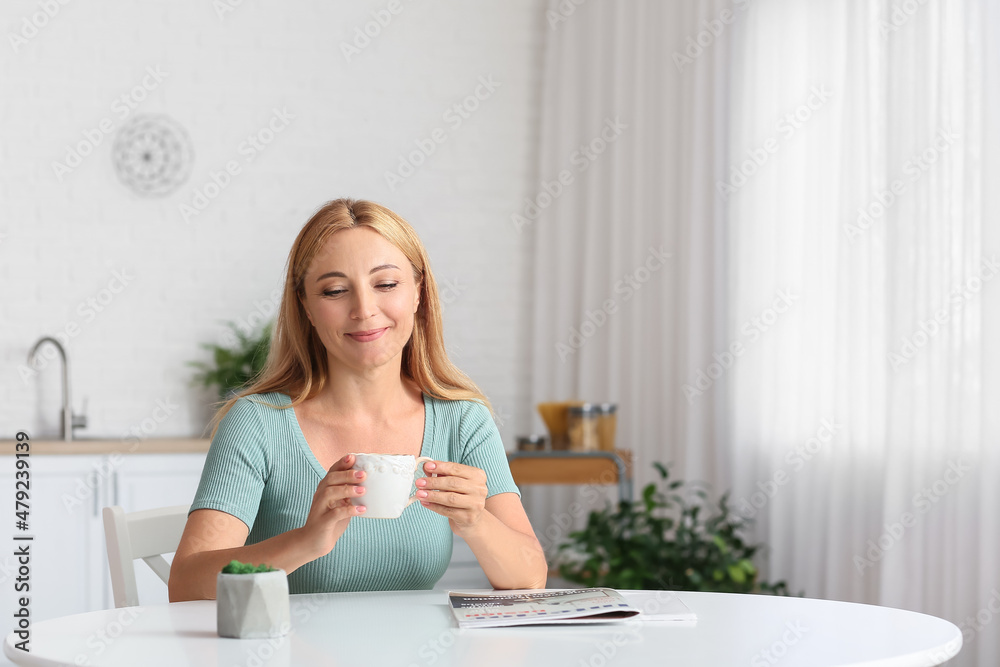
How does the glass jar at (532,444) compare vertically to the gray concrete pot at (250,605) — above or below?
below

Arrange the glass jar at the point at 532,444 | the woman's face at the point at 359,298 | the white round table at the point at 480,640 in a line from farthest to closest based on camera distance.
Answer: the glass jar at the point at 532,444
the woman's face at the point at 359,298
the white round table at the point at 480,640

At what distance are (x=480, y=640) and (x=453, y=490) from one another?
0.21 meters

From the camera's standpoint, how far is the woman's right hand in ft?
3.87

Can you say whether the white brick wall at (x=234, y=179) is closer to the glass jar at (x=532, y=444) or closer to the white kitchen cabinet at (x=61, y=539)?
the white kitchen cabinet at (x=61, y=539)

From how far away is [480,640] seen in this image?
1.10 m

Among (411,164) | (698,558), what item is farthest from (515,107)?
(698,558)

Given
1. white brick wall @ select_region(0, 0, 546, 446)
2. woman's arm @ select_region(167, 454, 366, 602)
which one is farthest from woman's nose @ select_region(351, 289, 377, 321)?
white brick wall @ select_region(0, 0, 546, 446)

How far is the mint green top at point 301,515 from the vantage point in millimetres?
1483

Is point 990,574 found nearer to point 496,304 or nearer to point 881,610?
point 881,610

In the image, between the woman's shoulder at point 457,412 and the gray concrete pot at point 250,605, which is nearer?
the gray concrete pot at point 250,605

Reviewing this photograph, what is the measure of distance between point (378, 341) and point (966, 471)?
1606 mm

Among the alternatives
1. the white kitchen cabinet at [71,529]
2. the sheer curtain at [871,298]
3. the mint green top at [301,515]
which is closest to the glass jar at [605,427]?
the sheer curtain at [871,298]

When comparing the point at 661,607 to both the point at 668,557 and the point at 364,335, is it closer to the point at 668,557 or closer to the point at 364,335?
the point at 364,335

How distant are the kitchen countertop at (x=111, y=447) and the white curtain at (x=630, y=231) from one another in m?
1.52
